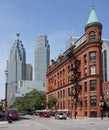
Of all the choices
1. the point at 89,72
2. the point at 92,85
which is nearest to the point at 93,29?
the point at 89,72

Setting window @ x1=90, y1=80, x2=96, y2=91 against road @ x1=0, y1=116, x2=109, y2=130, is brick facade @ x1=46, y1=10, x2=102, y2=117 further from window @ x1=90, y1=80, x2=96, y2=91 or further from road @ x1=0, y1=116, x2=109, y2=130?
road @ x1=0, y1=116, x2=109, y2=130

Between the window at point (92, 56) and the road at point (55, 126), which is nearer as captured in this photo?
the road at point (55, 126)

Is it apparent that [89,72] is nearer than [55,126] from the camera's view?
No

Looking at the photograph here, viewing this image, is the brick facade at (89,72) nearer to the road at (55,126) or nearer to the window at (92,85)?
the window at (92,85)

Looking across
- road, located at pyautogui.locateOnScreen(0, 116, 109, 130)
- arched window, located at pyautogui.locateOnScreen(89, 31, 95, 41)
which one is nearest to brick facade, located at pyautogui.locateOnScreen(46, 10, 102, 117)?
arched window, located at pyautogui.locateOnScreen(89, 31, 95, 41)

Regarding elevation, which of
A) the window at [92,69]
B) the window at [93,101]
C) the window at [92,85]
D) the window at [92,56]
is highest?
the window at [92,56]

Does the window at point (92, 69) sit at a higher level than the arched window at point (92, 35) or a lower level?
lower

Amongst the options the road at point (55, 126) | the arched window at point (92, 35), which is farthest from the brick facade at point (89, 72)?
the road at point (55, 126)

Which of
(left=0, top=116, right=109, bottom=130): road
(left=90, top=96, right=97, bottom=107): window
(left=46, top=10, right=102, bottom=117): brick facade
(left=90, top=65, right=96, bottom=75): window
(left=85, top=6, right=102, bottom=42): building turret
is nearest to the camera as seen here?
(left=0, top=116, right=109, bottom=130): road

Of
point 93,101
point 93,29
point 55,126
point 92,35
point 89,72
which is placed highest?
point 93,29

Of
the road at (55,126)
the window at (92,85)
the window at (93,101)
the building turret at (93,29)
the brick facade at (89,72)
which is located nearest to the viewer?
the road at (55,126)

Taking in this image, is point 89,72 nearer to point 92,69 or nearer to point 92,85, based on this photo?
point 92,69

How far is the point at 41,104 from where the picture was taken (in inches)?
6137

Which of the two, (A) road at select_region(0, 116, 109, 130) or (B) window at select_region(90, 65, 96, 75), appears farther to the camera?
(B) window at select_region(90, 65, 96, 75)
